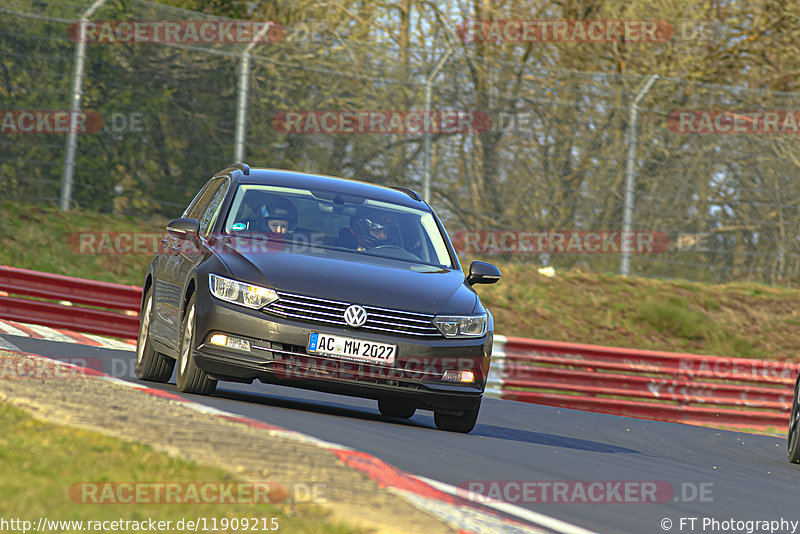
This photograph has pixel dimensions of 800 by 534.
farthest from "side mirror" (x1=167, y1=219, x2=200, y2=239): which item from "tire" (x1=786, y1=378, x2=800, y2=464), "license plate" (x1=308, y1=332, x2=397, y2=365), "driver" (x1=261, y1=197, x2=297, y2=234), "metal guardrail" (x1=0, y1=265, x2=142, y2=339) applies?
"metal guardrail" (x1=0, y1=265, x2=142, y2=339)

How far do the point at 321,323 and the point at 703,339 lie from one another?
13.8m

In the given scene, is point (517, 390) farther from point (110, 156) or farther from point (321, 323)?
point (321, 323)

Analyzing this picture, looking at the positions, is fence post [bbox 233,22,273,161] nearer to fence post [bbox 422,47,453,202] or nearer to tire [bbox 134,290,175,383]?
fence post [bbox 422,47,453,202]

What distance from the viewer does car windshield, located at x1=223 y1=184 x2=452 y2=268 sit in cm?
977

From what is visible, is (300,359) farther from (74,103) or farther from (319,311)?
(74,103)

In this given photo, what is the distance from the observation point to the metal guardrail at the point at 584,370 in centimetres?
1644

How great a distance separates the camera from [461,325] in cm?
909

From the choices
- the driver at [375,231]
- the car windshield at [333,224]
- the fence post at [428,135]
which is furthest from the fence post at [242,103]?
the driver at [375,231]

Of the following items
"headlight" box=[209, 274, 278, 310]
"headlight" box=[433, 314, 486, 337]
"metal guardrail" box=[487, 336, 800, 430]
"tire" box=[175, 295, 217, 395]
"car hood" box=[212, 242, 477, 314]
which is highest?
"car hood" box=[212, 242, 477, 314]

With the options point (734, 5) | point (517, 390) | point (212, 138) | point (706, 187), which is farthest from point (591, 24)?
point (517, 390)

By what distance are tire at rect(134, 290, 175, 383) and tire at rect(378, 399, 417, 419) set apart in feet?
5.73

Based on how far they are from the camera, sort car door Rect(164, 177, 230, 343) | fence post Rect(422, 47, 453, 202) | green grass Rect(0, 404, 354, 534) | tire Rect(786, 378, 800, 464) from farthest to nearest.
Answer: fence post Rect(422, 47, 453, 202) < tire Rect(786, 378, 800, 464) < car door Rect(164, 177, 230, 343) < green grass Rect(0, 404, 354, 534)

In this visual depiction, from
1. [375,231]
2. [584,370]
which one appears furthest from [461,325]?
[584,370]

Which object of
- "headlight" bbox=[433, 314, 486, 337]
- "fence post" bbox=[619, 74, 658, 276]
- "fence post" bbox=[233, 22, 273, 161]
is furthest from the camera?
"fence post" bbox=[619, 74, 658, 276]
